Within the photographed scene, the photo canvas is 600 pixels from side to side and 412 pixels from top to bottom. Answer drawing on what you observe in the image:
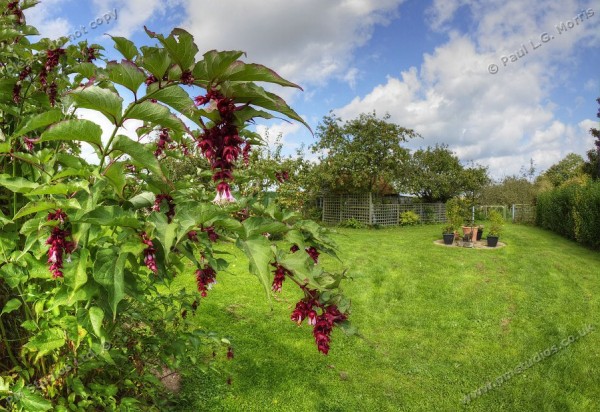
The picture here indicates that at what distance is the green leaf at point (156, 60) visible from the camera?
3.09 feet

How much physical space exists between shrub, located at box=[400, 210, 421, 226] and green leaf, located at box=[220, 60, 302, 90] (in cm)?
2212

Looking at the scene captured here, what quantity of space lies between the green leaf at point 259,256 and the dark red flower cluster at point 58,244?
0.61 m

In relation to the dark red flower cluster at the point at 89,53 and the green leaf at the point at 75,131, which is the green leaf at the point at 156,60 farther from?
the dark red flower cluster at the point at 89,53

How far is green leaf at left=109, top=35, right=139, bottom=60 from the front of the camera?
1.14 m

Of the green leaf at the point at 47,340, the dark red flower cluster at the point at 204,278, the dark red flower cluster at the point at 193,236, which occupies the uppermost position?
the dark red flower cluster at the point at 193,236

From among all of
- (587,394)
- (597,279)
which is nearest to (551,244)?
(597,279)

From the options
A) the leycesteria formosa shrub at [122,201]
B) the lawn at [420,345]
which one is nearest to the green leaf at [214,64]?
the leycesteria formosa shrub at [122,201]

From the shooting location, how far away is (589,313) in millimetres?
6715

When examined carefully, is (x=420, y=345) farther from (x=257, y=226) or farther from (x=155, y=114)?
(x=155, y=114)

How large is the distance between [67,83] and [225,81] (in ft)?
4.77

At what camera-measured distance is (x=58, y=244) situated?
4.05 ft

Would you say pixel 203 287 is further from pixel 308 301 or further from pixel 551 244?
pixel 551 244

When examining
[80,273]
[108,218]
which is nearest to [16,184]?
[80,273]

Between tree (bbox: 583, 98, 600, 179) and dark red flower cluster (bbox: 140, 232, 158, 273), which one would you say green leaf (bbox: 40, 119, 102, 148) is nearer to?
dark red flower cluster (bbox: 140, 232, 158, 273)
